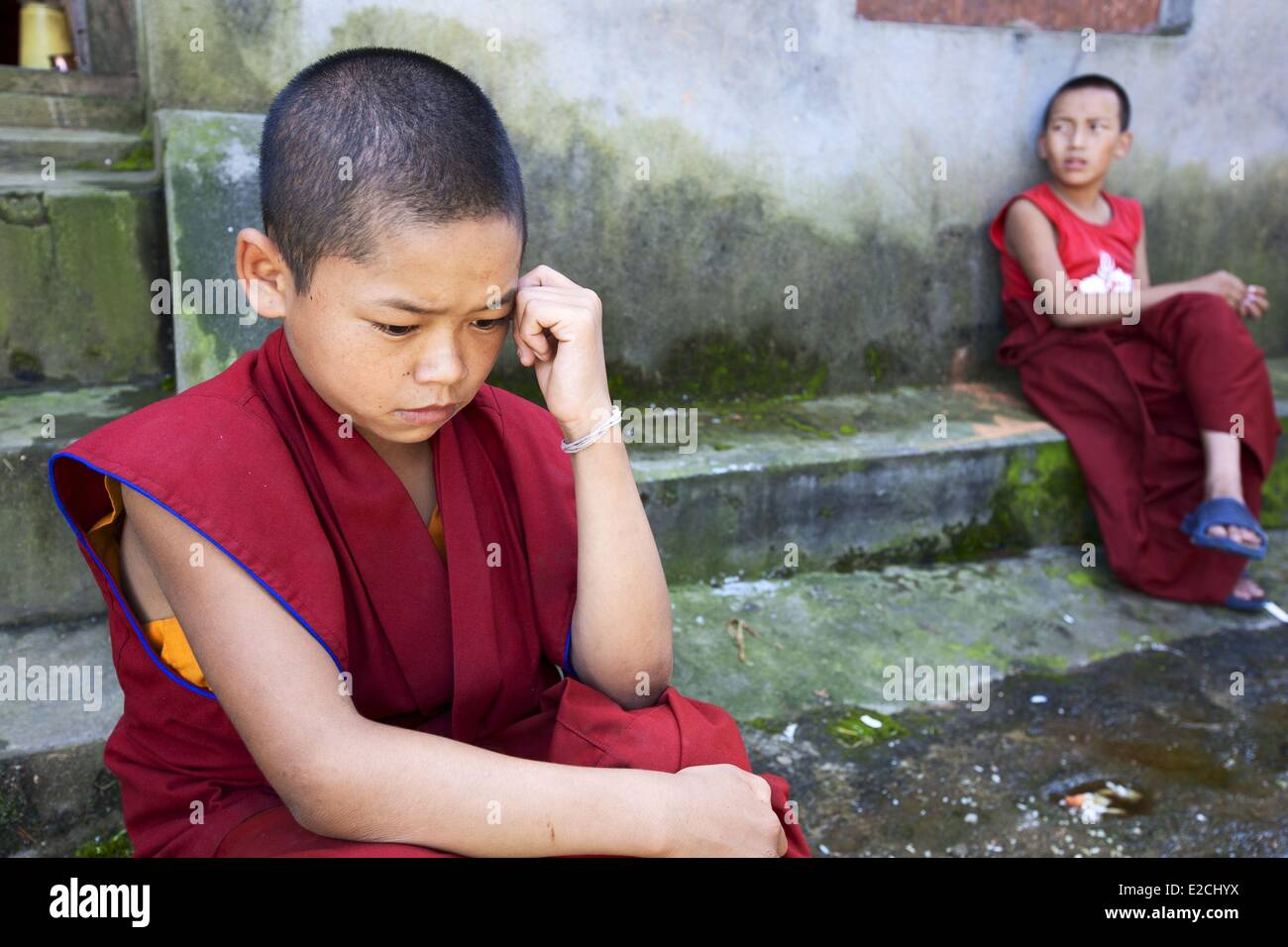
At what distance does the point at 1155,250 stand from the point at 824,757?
2.76m

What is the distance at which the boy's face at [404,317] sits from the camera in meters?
1.38

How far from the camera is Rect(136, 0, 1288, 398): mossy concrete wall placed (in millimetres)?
3107

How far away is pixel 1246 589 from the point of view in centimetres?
341

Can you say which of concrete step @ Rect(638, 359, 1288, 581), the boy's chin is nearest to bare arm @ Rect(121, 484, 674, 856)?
concrete step @ Rect(638, 359, 1288, 581)

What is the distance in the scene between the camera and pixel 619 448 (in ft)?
5.50

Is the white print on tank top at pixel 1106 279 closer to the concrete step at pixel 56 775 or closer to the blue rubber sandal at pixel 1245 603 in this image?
the blue rubber sandal at pixel 1245 603

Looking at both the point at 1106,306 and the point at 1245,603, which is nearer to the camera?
the point at 1245,603

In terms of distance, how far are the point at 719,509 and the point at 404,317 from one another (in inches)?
72.0

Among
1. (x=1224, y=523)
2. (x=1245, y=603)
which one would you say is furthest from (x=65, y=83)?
(x=1245, y=603)

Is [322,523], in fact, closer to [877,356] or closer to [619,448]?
[619,448]

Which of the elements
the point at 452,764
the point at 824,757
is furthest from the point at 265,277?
the point at 824,757

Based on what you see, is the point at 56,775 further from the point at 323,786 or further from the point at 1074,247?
the point at 1074,247

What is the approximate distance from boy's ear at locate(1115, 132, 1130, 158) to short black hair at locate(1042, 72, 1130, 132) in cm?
3

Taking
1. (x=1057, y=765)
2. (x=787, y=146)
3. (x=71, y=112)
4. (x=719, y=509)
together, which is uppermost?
(x=71, y=112)
